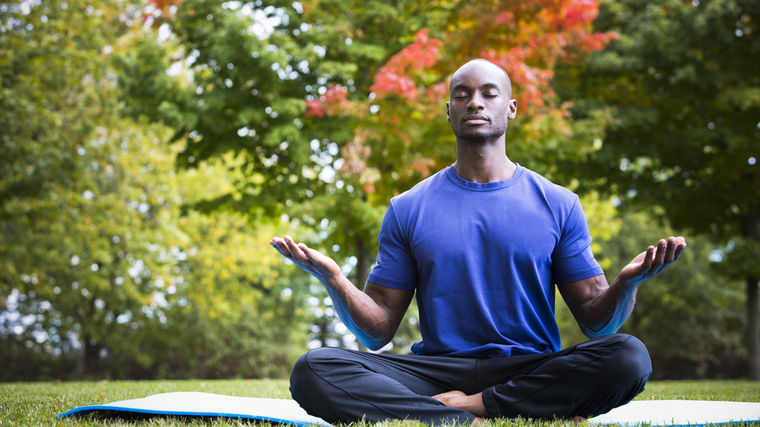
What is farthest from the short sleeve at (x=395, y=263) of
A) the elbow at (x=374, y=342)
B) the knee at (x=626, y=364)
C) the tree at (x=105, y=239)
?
the tree at (x=105, y=239)

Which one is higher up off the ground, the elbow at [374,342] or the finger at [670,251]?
the finger at [670,251]

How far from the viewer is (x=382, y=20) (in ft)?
31.0

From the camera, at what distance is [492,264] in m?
3.08

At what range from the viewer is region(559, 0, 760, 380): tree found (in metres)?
9.90

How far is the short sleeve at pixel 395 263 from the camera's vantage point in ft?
10.7

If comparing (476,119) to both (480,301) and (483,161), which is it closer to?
(483,161)

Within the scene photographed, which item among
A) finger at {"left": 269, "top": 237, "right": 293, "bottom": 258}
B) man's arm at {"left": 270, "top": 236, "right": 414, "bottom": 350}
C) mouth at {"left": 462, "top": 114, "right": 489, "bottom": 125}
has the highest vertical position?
mouth at {"left": 462, "top": 114, "right": 489, "bottom": 125}

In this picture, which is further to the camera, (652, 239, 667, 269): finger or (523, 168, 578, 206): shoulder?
(523, 168, 578, 206): shoulder

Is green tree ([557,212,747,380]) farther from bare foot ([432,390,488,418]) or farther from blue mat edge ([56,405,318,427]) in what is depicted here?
blue mat edge ([56,405,318,427])

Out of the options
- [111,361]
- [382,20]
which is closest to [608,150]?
[382,20]

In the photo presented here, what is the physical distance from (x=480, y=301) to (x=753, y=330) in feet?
35.4

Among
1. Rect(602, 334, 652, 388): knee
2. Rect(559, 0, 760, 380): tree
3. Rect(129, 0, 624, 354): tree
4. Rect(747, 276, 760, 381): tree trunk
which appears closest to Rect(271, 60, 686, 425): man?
Rect(602, 334, 652, 388): knee

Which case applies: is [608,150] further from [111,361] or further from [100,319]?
[111,361]

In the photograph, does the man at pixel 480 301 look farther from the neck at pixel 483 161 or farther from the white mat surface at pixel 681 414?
the white mat surface at pixel 681 414
